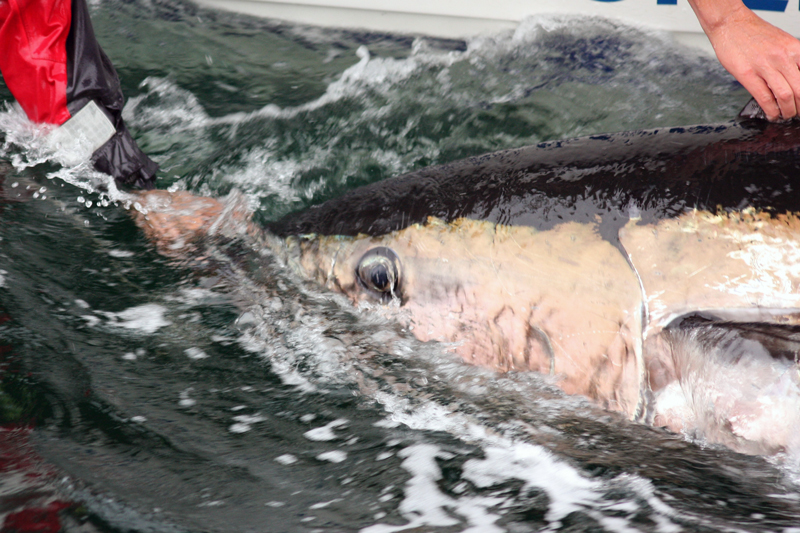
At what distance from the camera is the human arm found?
5.30 ft

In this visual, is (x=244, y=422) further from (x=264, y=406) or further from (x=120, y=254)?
(x=120, y=254)

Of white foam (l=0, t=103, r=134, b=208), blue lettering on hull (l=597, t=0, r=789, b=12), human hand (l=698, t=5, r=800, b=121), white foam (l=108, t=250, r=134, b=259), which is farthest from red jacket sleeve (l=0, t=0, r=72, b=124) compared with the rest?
blue lettering on hull (l=597, t=0, r=789, b=12)

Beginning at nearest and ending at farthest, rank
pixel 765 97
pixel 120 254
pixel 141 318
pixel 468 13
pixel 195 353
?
pixel 765 97 < pixel 195 353 < pixel 141 318 < pixel 120 254 < pixel 468 13

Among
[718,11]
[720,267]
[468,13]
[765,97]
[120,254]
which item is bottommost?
[120,254]

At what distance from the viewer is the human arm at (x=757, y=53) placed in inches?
63.6

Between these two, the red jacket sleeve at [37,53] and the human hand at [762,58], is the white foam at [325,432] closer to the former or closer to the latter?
the human hand at [762,58]

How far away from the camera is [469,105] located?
3.55 meters

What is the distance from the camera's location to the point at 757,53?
1.75 meters

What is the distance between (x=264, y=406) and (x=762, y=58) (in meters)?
1.67

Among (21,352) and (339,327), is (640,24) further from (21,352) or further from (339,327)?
(21,352)

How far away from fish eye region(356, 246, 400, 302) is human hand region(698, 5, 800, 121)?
107cm

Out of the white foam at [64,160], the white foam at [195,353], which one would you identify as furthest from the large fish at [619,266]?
the white foam at [64,160]

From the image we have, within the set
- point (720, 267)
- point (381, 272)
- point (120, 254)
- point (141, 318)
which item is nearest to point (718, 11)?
point (720, 267)

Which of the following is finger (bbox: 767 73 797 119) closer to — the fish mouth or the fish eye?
the fish mouth
